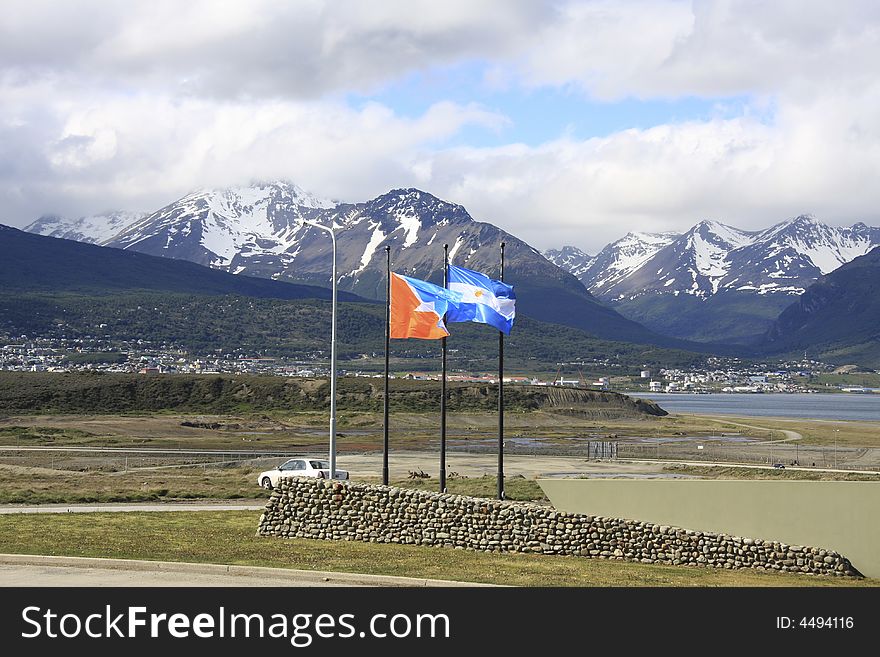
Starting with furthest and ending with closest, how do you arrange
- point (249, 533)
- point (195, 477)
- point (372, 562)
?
point (195, 477), point (249, 533), point (372, 562)

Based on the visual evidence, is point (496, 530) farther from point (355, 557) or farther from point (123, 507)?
point (123, 507)

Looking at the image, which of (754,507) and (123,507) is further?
(123,507)

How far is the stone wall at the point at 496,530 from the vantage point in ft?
94.6

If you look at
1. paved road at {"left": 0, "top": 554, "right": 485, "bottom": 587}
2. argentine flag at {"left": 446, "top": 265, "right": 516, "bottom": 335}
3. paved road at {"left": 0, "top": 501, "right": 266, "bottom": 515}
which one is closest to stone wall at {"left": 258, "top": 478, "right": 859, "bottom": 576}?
argentine flag at {"left": 446, "top": 265, "right": 516, "bottom": 335}

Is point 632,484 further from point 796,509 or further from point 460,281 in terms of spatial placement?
point 460,281

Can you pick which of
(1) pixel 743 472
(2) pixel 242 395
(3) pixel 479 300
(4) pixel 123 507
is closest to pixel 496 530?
(3) pixel 479 300

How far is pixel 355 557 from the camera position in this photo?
1107 inches

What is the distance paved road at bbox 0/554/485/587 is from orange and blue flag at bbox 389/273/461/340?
10.4 m

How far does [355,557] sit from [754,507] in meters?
11.0

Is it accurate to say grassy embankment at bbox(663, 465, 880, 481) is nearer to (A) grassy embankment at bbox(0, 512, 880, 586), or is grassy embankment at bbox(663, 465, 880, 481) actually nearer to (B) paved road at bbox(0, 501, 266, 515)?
(B) paved road at bbox(0, 501, 266, 515)

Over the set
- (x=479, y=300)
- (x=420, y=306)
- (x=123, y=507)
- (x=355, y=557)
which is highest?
(x=479, y=300)
